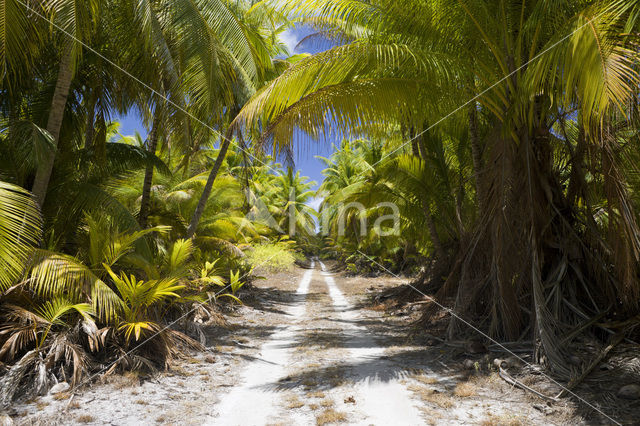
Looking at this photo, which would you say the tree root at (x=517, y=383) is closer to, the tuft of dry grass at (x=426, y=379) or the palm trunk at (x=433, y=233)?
the tuft of dry grass at (x=426, y=379)

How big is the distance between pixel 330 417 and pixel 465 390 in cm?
155

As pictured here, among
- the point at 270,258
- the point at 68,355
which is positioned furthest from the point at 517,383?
the point at 270,258

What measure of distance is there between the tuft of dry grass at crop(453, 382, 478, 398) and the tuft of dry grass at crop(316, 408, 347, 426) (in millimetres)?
1288

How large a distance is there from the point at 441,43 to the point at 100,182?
5.98m

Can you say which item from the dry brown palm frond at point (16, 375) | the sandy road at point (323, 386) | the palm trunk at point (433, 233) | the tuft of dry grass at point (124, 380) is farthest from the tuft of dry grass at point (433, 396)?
the palm trunk at point (433, 233)

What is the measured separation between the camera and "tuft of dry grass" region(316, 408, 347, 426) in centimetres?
305

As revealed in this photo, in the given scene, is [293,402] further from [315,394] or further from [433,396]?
[433,396]

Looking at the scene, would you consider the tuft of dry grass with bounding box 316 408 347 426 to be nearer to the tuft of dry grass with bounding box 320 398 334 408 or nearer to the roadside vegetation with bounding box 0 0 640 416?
the roadside vegetation with bounding box 0 0 640 416

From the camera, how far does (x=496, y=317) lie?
4852 millimetres

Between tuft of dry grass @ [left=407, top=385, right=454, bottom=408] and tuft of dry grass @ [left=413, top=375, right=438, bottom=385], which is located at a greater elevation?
tuft of dry grass @ [left=407, top=385, right=454, bottom=408]

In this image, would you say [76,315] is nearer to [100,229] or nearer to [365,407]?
[100,229]

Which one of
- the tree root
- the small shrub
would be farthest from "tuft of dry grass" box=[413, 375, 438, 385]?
the small shrub

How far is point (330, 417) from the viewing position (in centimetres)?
311

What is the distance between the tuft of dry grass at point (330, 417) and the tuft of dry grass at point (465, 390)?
1.29 metres
